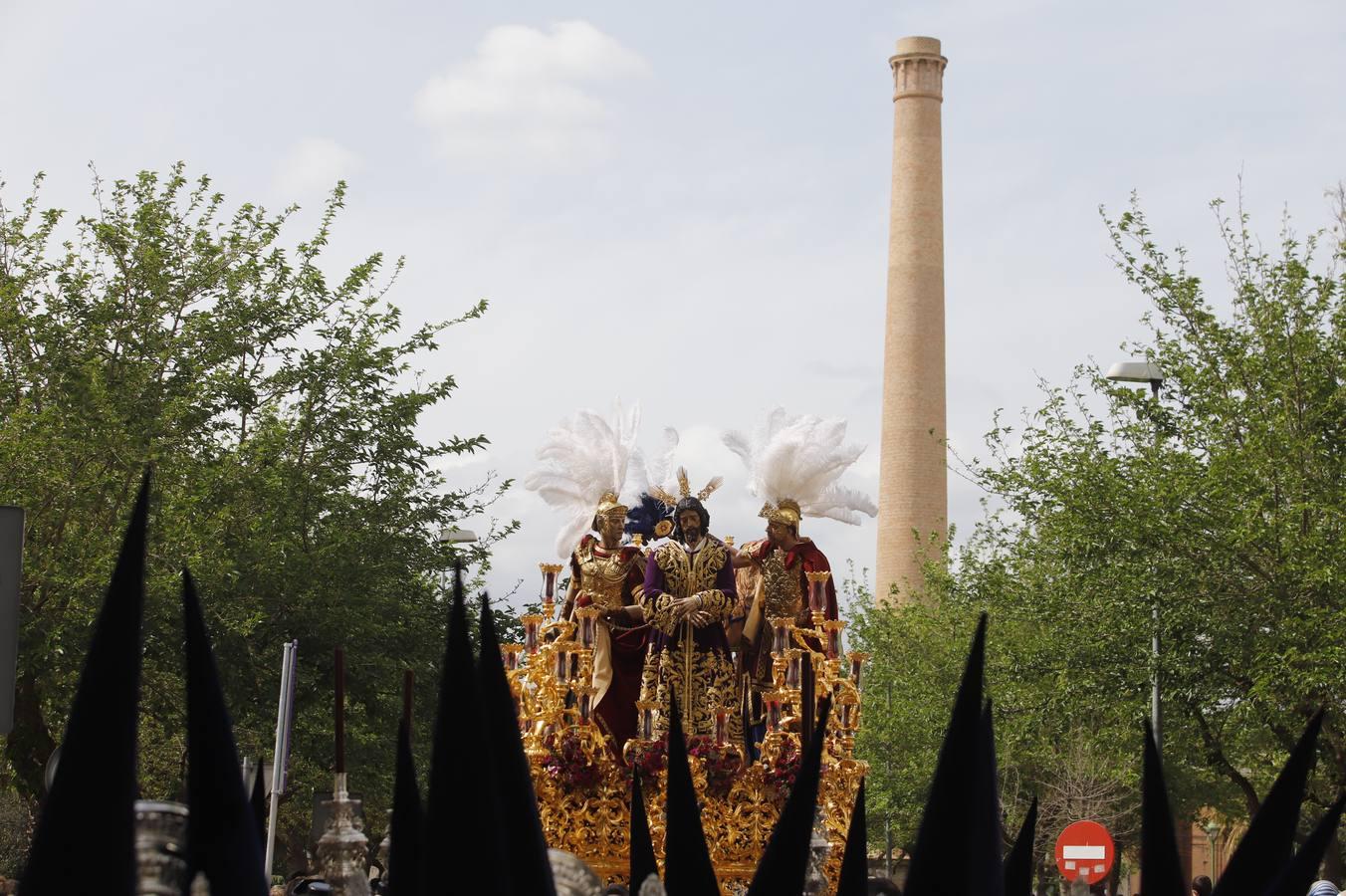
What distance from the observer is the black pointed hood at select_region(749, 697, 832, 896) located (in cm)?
264

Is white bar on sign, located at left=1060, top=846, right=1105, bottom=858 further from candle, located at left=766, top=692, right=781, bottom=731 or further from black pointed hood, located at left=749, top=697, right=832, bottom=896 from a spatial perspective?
black pointed hood, located at left=749, top=697, right=832, bottom=896

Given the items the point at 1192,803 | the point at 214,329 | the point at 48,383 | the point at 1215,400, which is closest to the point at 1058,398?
the point at 1215,400

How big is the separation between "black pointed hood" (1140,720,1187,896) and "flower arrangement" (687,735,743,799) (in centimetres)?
1027

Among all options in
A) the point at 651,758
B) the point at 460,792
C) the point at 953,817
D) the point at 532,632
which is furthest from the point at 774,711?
the point at 460,792

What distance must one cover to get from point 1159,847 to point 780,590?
11.0m

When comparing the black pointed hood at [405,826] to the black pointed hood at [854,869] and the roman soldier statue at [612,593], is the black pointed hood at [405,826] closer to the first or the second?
the black pointed hood at [854,869]

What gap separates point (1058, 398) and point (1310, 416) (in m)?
3.35

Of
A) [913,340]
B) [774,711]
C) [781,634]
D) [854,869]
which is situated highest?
[913,340]

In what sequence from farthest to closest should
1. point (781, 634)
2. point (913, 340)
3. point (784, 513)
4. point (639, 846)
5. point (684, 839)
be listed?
point (913, 340)
point (784, 513)
point (781, 634)
point (639, 846)
point (684, 839)

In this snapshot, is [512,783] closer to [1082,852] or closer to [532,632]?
[532,632]

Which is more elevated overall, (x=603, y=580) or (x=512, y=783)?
(x=603, y=580)

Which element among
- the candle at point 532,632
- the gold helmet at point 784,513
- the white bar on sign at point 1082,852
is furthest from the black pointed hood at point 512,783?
the white bar on sign at point 1082,852

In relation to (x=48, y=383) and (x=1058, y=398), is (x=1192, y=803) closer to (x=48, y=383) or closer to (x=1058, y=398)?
(x=1058, y=398)

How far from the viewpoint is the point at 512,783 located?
237cm
